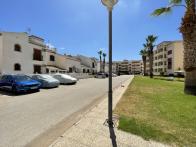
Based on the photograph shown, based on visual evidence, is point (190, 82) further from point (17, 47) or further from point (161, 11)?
point (17, 47)

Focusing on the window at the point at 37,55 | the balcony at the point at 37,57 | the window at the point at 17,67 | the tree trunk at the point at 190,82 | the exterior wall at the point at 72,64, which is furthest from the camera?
the exterior wall at the point at 72,64

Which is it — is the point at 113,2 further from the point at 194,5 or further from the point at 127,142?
the point at 194,5

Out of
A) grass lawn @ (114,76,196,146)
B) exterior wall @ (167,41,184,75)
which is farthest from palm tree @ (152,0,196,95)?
exterior wall @ (167,41,184,75)

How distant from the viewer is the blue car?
1566 centimetres

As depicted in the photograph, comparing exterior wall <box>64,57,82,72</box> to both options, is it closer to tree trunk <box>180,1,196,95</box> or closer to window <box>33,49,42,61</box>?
window <box>33,49,42,61</box>

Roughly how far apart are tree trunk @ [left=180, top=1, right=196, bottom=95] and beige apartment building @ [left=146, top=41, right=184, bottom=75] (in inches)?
2239

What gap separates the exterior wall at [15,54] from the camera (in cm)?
3322

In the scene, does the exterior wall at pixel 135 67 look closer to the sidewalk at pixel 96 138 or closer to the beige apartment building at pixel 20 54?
the beige apartment building at pixel 20 54

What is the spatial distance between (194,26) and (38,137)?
571 inches

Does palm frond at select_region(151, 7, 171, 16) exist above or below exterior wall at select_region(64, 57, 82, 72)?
above

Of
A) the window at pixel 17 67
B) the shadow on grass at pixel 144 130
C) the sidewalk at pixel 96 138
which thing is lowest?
the sidewalk at pixel 96 138

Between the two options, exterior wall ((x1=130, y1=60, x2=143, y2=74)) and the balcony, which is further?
exterior wall ((x1=130, y1=60, x2=143, y2=74))

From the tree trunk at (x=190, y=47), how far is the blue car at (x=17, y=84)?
39.4ft

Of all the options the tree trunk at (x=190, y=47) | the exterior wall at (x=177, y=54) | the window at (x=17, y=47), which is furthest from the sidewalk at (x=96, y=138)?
the exterior wall at (x=177, y=54)
